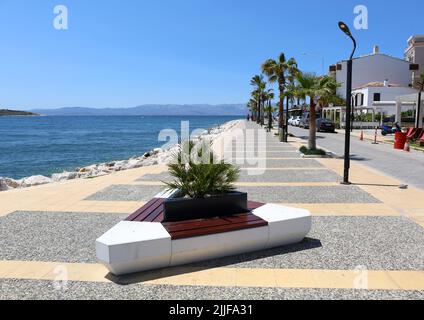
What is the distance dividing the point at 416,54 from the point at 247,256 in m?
75.8

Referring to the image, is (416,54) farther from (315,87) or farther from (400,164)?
(400,164)

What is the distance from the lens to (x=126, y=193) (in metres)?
10.3

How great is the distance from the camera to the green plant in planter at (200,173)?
6.18 metres

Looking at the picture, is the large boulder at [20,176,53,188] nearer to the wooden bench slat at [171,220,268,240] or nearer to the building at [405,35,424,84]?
the wooden bench slat at [171,220,268,240]

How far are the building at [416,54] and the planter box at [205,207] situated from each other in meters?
68.3

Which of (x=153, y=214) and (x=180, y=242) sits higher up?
(x=153, y=214)

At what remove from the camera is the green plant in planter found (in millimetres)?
6176

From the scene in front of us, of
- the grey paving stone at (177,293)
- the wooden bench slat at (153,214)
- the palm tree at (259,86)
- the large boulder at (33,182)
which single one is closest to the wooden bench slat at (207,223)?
the wooden bench slat at (153,214)

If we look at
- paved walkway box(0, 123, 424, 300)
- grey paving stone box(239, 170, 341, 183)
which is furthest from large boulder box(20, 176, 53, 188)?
grey paving stone box(239, 170, 341, 183)

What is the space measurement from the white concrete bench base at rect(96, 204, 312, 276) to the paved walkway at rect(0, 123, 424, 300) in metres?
0.13

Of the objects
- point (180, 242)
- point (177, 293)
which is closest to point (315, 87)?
point (180, 242)

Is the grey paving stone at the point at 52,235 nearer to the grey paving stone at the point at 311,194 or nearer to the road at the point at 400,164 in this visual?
the grey paving stone at the point at 311,194

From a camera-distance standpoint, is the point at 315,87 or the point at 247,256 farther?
the point at 315,87

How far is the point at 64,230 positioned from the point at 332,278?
14.9ft
